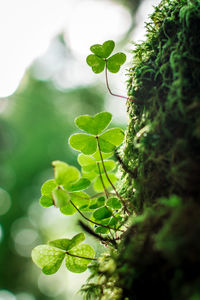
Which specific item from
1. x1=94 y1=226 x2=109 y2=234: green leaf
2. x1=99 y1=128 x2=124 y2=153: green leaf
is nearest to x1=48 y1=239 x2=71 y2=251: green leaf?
x1=94 y1=226 x2=109 y2=234: green leaf

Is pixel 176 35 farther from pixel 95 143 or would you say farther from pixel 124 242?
pixel 124 242

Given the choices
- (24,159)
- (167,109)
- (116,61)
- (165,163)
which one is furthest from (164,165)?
(24,159)

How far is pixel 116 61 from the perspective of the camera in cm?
121

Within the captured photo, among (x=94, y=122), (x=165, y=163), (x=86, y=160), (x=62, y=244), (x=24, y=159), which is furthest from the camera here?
(x=24, y=159)

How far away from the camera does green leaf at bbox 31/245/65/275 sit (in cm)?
103

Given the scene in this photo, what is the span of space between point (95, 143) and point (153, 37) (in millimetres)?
608

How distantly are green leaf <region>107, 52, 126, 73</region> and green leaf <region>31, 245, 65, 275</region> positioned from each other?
1.02 metres

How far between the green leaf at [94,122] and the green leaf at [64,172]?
0.34 meters

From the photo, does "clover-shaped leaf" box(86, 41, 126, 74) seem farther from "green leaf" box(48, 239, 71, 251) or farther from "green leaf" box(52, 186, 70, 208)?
"green leaf" box(48, 239, 71, 251)

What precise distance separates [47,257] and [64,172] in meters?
0.49

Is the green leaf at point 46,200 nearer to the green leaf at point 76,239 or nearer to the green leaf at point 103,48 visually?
the green leaf at point 76,239

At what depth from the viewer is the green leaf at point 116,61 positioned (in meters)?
1.20

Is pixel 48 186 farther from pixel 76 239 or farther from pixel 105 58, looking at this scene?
pixel 105 58

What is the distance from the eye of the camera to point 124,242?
843mm
